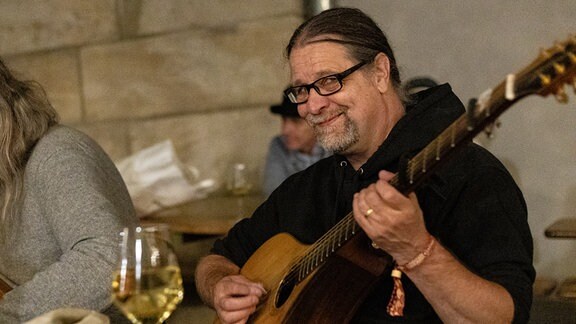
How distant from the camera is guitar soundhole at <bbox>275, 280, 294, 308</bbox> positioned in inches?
90.1

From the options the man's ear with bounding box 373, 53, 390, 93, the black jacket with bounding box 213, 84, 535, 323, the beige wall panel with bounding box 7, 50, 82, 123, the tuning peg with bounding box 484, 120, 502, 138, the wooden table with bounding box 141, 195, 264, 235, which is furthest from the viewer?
the beige wall panel with bounding box 7, 50, 82, 123

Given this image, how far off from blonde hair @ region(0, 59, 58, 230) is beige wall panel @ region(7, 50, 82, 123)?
10.3ft

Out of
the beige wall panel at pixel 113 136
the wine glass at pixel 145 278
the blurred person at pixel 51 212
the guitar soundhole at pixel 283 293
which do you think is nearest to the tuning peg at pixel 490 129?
the wine glass at pixel 145 278

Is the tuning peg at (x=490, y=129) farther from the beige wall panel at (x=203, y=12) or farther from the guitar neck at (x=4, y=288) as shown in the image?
the beige wall panel at (x=203, y=12)

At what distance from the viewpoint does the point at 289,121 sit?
5020mm

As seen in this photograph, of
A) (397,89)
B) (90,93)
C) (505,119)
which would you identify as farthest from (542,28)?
(90,93)

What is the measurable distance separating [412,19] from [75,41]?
215cm

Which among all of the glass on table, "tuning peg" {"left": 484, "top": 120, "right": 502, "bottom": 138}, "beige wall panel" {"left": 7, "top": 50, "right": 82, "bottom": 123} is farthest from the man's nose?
"beige wall panel" {"left": 7, "top": 50, "right": 82, "bottom": 123}

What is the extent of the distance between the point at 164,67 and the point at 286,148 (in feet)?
3.20

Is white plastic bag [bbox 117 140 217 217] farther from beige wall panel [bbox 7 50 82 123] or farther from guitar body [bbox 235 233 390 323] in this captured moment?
guitar body [bbox 235 233 390 323]

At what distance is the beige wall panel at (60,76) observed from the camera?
5859 millimetres

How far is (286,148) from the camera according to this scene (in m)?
5.07

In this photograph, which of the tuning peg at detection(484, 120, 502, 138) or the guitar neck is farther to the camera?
the guitar neck

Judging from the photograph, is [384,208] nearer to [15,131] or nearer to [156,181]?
[15,131]
